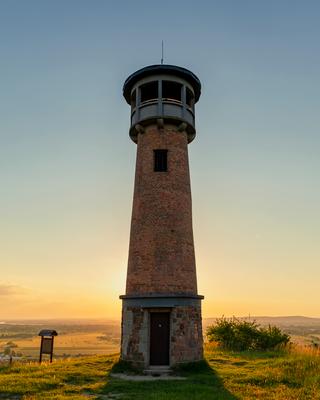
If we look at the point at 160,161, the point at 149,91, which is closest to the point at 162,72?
the point at 149,91

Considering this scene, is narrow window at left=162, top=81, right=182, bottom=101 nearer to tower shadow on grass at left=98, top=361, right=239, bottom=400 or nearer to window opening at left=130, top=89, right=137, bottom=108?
window opening at left=130, top=89, right=137, bottom=108

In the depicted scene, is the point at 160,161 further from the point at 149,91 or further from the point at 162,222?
the point at 149,91

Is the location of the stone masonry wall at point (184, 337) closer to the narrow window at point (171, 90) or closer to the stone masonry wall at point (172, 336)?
the stone masonry wall at point (172, 336)

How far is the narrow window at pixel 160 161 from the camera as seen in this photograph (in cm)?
1906

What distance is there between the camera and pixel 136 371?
16.0 metres

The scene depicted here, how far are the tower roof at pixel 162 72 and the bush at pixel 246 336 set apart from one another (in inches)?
585

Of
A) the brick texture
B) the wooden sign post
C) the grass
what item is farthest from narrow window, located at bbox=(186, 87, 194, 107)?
the wooden sign post

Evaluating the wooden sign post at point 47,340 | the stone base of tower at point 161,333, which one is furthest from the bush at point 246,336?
the wooden sign post at point 47,340

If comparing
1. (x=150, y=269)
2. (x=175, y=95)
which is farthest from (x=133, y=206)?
(x=175, y=95)

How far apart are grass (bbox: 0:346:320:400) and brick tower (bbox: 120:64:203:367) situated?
1474mm

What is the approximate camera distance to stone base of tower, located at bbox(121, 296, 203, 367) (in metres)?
16.4

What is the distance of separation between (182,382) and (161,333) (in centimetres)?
298

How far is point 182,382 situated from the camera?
1391 centimetres

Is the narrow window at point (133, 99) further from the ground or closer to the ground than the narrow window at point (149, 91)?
closer to the ground
